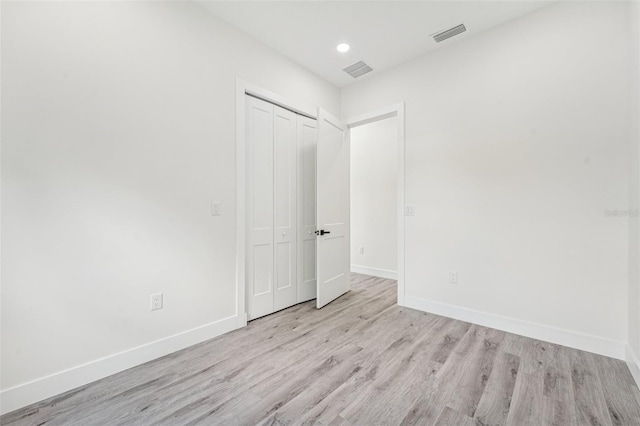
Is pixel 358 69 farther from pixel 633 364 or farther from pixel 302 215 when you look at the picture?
pixel 633 364

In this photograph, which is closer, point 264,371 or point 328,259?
point 264,371

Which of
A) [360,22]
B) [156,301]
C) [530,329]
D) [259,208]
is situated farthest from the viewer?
[259,208]

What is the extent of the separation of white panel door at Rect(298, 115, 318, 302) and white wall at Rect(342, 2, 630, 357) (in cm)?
115

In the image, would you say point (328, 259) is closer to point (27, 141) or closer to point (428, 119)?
point (428, 119)

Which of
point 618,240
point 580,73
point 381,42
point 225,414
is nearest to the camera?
point 225,414

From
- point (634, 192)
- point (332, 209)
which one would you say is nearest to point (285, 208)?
point (332, 209)

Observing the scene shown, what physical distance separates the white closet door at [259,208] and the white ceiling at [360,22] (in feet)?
2.23

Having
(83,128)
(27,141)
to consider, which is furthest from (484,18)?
(27,141)

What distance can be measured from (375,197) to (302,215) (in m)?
1.88

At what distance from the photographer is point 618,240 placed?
206cm

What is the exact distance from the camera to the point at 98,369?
1.80 m

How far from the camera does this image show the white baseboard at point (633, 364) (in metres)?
1.73

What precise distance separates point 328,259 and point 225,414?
1.97 metres

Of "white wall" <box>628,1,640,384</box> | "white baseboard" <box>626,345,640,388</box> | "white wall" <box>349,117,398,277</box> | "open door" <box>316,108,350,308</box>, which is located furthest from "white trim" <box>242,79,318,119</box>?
"white baseboard" <box>626,345,640,388</box>
